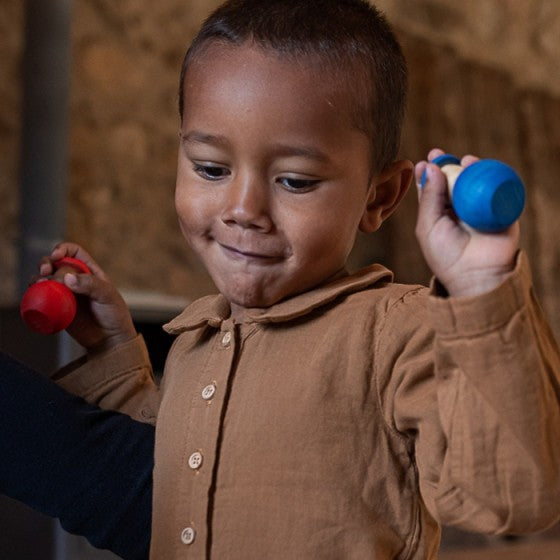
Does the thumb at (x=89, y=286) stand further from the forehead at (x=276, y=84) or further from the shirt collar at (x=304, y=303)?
the forehead at (x=276, y=84)

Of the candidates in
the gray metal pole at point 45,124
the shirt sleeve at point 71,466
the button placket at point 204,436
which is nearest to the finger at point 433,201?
the button placket at point 204,436

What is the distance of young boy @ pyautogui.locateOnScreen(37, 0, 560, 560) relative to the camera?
30.4 inches

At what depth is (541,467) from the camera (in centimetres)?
68

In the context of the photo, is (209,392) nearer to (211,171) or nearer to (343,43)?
(211,171)

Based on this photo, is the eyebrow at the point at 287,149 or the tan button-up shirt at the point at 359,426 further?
the eyebrow at the point at 287,149

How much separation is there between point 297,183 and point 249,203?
0.04m

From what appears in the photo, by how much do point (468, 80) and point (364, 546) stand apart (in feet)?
9.75

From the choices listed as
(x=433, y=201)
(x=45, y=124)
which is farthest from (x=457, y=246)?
(x=45, y=124)

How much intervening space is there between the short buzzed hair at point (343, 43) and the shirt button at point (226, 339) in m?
0.19

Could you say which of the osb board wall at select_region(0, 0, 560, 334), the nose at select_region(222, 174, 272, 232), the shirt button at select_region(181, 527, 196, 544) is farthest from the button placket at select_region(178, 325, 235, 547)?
the osb board wall at select_region(0, 0, 560, 334)

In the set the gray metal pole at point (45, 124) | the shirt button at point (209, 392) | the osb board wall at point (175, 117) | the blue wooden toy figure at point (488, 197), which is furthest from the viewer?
the osb board wall at point (175, 117)

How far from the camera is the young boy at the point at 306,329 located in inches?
30.4

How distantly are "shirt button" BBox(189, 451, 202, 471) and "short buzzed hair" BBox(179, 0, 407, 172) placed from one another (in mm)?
288

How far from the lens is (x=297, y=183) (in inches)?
32.8
